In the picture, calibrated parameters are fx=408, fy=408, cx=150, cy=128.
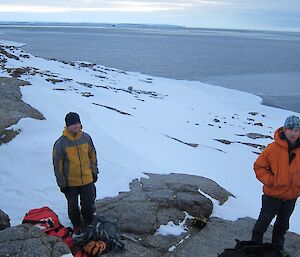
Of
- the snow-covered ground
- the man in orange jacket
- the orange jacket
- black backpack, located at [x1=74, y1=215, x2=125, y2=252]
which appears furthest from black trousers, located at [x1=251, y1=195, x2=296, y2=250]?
black backpack, located at [x1=74, y1=215, x2=125, y2=252]

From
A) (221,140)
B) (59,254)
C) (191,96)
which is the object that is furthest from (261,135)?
(59,254)

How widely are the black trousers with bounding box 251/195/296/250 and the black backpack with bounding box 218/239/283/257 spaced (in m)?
0.35

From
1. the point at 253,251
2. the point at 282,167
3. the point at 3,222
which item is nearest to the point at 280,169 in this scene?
the point at 282,167

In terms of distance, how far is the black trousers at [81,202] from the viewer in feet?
18.7

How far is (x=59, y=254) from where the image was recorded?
438 centimetres

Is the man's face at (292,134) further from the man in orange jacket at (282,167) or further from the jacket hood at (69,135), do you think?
the jacket hood at (69,135)

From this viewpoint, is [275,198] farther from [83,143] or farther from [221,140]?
→ [221,140]

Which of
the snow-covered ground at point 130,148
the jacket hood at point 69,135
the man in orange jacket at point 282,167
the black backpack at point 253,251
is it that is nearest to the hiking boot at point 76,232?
the snow-covered ground at point 130,148

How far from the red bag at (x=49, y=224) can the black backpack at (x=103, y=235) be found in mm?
137

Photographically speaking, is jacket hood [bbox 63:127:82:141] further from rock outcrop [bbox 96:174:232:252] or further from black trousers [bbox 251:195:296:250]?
black trousers [bbox 251:195:296:250]

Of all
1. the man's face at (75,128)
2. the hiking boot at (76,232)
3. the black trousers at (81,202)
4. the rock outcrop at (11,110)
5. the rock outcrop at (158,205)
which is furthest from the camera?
the rock outcrop at (11,110)

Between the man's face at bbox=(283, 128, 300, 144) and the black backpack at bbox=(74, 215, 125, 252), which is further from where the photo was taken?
the black backpack at bbox=(74, 215, 125, 252)

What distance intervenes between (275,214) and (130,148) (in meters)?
4.93

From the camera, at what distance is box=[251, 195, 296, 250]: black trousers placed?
511 cm
